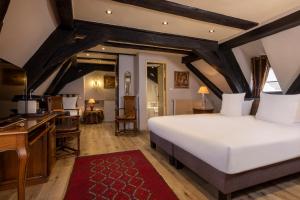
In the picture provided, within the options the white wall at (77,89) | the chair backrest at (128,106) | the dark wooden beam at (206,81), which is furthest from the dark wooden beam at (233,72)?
the white wall at (77,89)

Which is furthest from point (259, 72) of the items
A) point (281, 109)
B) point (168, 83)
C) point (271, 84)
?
point (168, 83)

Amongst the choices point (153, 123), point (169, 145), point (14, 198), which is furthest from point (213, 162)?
point (14, 198)

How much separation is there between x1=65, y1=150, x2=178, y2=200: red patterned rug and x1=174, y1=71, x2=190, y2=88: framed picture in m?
3.35

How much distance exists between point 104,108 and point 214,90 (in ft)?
14.2

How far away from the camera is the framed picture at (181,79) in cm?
565

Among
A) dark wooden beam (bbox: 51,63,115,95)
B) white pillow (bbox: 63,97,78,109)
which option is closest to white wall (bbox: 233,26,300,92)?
white pillow (bbox: 63,97,78,109)

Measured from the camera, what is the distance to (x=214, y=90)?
5.45 meters

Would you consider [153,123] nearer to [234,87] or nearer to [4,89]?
[4,89]

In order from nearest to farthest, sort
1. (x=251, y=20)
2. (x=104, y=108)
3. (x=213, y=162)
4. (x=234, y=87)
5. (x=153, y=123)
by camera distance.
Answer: (x=213, y=162) < (x=251, y=20) < (x=153, y=123) < (x=234, y=87) < (x=104, y=108)

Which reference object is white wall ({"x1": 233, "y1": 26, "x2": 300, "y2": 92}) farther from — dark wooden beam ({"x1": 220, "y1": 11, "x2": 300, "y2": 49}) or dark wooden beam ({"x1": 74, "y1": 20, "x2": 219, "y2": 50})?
dark wooden beam ({"x1": 74, "y1": 20, "x2": 219, "y2": 50})

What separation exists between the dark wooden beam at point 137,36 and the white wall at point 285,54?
1213 millimetres

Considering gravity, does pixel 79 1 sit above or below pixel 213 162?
above

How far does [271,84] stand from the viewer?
13.4ft

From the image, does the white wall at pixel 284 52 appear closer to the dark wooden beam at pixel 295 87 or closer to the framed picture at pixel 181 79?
the dark wooden beam at pixel 295 87
